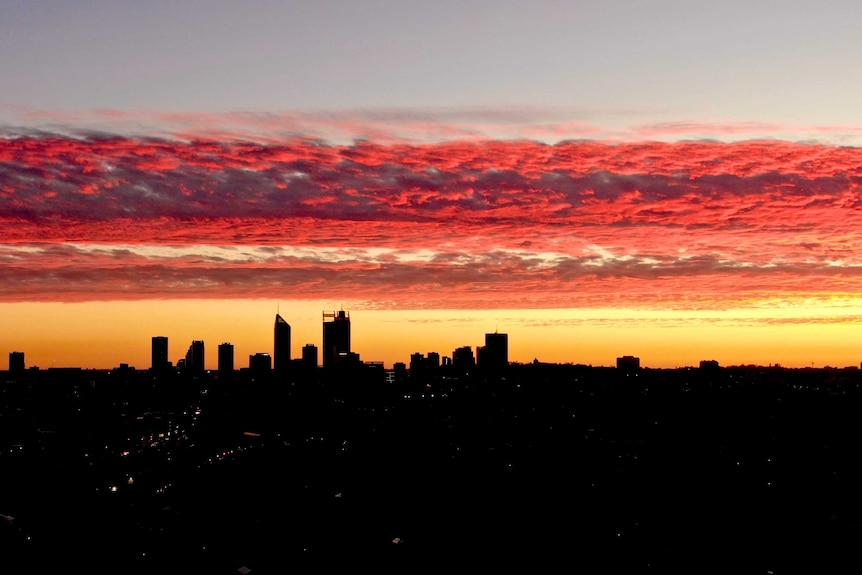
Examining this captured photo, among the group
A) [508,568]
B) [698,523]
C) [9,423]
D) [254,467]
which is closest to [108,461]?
[254,467]

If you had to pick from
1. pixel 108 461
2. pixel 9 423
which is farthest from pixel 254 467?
pixel 9 423

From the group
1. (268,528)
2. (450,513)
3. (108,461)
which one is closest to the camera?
(268,528)

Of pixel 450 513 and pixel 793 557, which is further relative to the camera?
pixel 450 513

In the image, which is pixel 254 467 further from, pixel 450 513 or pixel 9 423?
pixel 9 423

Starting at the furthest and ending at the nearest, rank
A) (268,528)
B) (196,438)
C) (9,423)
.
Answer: (9,423), (196,438), (268,528)

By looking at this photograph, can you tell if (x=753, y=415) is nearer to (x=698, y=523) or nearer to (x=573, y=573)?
(x=698, y=523)

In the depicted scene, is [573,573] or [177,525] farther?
[177,525]
